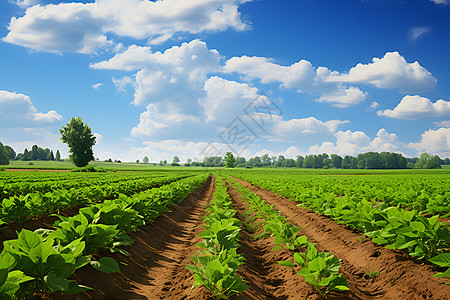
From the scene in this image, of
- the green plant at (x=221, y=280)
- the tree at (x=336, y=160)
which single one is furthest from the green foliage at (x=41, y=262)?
the tree at (x=336, y=160)

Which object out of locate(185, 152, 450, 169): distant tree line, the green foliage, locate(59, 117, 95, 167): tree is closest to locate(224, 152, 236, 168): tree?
locate(185, 152, 450, 169): distant tree line

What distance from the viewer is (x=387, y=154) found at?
439 ft

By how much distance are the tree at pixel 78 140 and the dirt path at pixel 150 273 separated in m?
71.0

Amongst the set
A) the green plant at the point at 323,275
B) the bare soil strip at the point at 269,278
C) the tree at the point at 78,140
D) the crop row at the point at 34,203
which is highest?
the tree at the point at 78,140

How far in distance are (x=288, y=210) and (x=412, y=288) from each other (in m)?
8.75

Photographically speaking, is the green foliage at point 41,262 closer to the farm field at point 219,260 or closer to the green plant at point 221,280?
the farm field at point 219,260

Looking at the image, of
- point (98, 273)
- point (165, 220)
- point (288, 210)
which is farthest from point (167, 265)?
point (288, 210)

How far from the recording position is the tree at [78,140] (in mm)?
70938

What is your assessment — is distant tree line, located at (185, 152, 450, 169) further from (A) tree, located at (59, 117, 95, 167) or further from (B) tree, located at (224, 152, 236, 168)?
(A) tree, located at (59, 117, 95, 167)

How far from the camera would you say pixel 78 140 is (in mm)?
71500

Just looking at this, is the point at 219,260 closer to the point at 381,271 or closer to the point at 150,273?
the point at 150,273

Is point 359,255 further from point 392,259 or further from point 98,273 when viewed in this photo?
point 98,273

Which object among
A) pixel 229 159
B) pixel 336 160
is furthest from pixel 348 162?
pixel 229 159

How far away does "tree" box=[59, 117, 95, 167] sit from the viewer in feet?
233
